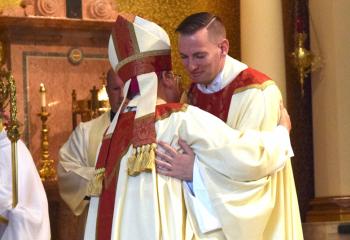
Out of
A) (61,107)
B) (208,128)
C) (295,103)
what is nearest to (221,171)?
(208,128)

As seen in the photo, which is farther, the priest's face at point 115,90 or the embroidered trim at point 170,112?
the priest's face at point 115,90

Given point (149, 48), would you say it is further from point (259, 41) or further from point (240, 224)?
point (259, 41)

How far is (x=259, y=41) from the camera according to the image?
856 centimetres

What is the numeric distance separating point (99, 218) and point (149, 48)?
32.5 inches

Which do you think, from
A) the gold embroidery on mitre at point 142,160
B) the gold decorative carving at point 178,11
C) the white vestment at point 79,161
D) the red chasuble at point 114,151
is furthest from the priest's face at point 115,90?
the gold embroidery on mitre at point 142,160

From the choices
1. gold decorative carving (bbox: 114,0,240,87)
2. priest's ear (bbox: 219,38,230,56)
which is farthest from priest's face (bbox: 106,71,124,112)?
priest's ear (bbox: 219,38,230,56)

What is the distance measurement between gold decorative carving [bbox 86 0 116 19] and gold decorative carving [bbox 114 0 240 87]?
1.99 feet

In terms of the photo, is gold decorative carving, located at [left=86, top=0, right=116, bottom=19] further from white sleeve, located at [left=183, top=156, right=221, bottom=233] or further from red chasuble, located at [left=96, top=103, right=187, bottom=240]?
white sleeve, located at [left=183, top=156, right=221, bottom=233]

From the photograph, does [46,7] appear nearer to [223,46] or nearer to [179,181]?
[223,46]

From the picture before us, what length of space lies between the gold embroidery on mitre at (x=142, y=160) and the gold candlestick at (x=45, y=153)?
10.7ft

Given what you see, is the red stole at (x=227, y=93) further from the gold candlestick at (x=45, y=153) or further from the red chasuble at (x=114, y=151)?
the gold candlestick at (x=45, y=153)

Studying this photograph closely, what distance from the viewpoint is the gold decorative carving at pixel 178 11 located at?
8.76 metres

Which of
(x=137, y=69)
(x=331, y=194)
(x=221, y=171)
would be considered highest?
(x=137, y=69)

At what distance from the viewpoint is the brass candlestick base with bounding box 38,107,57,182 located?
24.3ft
